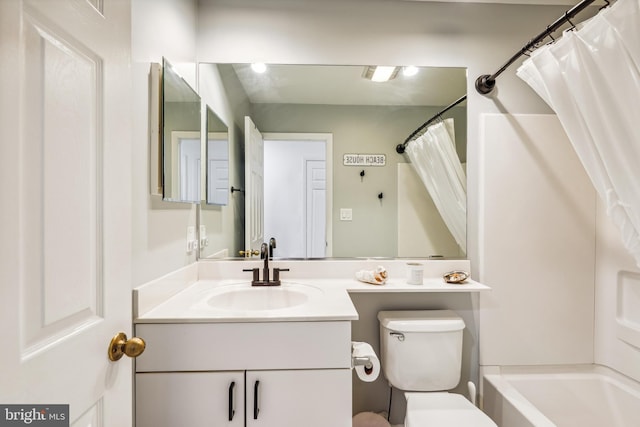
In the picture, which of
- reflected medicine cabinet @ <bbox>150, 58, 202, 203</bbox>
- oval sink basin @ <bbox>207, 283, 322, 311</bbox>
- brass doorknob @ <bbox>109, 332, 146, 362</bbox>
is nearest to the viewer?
→ brass doorknob @ <bbox>109, 332, 146, 362</bbox>

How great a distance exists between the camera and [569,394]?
162 cm

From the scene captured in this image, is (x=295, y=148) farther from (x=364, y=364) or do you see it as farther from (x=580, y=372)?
(x=580, y=372)

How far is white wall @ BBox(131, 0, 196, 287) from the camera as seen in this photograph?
1084 millimetres

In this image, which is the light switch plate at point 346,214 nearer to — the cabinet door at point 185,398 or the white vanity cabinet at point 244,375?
the white vanity cabinet at point 244,375

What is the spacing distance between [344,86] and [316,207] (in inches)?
28.0

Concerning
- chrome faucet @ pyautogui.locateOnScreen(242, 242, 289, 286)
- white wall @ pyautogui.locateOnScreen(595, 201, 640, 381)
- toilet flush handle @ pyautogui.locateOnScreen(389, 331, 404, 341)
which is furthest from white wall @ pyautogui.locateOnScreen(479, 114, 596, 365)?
chrome faucet @ pyautogui.locateOnScreen(242, 242, 289, 286)

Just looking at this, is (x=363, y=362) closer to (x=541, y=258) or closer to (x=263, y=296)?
(x=263, y=296)

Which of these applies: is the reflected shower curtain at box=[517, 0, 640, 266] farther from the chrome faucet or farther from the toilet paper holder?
the chrome faucet

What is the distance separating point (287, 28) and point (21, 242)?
1640mm

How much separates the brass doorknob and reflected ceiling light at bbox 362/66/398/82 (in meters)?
1.64

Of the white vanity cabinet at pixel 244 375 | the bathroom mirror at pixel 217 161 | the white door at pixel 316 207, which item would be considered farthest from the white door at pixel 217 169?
the white vanity cabinet at pixel 244 375

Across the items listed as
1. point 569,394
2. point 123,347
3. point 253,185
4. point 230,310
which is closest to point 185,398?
point 230,310

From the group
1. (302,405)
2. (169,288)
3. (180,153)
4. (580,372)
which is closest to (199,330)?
(169,288)

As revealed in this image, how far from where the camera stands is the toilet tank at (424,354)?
4.90 feet
